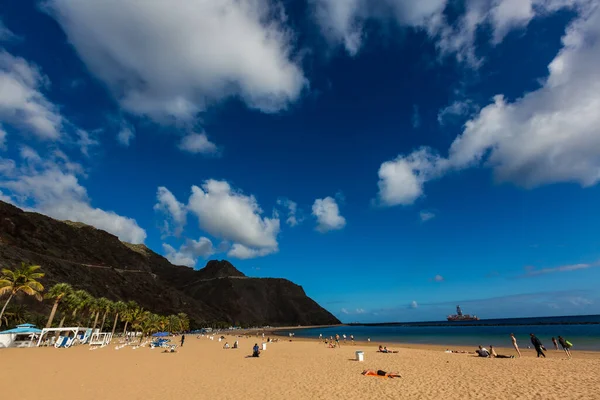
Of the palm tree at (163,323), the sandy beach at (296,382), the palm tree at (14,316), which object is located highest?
the palm tree at (163,323)

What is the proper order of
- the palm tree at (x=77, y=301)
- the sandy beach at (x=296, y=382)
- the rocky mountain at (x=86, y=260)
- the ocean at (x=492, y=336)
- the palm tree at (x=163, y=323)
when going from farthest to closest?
1. the rocky mountain at (x=86, y=260)
2. the palm tree at (x=163, y=323)
3. the ocean at (x=492, y=336)
4. the palm tree at (x=77, y=301)
5. the sandy beach at (x=296, y=382)

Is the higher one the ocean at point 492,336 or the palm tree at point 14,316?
the palm tree at point 14,316

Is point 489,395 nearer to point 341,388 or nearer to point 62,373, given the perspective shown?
point 341,388

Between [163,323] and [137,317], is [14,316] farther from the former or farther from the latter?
[163,323]

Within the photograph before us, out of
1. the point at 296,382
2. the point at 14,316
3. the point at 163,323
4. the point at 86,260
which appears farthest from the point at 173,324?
the point at 296,382

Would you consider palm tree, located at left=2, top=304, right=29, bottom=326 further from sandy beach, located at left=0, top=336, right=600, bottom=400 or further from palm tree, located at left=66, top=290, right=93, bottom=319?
sandy beach, located at left=0, top=336, right=600, bottom=400

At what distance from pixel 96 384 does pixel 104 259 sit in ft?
489

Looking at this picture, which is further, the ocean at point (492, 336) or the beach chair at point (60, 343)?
the ocean at point (492, 336)

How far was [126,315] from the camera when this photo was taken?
190ft

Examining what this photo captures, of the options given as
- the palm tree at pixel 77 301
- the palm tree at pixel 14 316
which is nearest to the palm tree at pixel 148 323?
the palm tree at pixel 77 301

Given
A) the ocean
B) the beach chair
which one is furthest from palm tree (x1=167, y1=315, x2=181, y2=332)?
the beach chair

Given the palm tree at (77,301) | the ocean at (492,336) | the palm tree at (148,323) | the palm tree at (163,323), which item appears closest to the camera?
the palm tree at (77,301)

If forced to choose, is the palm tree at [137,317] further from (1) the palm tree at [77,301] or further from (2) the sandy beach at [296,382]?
(2) the sandy beach at [296,382]

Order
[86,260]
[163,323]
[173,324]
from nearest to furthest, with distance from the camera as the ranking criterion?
[163,323] → [173,324] → [86,260]
